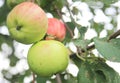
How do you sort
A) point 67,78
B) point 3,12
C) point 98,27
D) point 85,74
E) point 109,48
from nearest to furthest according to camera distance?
point 109,48, point 85,74, point 67,78, point 3,12, point 98,27

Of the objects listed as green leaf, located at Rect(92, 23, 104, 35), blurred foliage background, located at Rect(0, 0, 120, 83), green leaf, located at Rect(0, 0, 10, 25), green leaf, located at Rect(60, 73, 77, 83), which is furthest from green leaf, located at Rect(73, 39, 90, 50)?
green leaf, located at Rect(92, 23, 104, 35)

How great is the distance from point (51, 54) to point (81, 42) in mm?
102

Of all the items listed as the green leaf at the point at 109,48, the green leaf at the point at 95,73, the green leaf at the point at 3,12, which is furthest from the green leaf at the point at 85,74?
the green leaf at the point at 3,12

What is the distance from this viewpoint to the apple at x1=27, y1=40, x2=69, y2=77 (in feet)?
3.59

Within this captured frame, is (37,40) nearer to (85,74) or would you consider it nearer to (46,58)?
(46,58)

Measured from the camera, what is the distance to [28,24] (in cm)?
111

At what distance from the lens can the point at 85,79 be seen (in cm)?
116

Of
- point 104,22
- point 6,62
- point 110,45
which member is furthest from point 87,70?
point 6,62

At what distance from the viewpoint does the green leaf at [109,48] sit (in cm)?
103

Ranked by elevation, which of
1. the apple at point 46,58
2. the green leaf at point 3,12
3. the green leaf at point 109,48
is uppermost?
the green leaf at point 109,48

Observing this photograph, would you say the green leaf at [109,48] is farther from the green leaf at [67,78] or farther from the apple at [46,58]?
the green leaf at [67,78]

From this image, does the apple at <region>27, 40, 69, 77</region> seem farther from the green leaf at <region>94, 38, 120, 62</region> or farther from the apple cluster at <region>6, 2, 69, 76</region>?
the green leaf at <region>94, 38, 120, 62</region>

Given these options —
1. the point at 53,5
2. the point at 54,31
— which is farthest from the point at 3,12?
the point at 54,31

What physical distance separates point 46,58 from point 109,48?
19 centimetres
